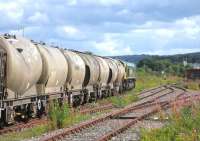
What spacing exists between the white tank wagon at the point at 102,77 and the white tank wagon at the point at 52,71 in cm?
1030

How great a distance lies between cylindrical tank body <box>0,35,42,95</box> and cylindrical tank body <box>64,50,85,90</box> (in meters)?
6.05

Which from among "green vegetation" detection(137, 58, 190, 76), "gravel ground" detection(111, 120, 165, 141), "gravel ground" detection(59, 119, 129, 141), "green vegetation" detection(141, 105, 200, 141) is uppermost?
"green vegetation" detection(137, 58, 190, 76)

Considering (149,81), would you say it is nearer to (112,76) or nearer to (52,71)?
(112,76)

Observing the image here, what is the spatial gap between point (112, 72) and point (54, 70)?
18205 millimetres

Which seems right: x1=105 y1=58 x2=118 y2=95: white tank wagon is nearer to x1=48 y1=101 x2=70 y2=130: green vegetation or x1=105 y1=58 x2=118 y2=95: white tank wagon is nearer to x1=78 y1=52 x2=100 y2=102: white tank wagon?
x1=78 y1=52 x2=100 y2=102: white tank wagon

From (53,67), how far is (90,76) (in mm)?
9492

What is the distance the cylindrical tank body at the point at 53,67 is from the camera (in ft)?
70.2

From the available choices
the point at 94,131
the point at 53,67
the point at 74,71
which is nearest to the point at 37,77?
the point at 53,67

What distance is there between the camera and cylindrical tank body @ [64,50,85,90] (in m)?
26.5

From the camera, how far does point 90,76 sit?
31.7 metres

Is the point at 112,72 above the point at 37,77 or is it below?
above

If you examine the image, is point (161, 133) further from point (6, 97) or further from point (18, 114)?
point (18, 114)

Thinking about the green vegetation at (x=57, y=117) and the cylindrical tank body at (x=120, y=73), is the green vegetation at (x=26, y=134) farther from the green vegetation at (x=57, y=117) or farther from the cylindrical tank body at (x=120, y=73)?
the cylindrical tank body at (x=120, y=73)

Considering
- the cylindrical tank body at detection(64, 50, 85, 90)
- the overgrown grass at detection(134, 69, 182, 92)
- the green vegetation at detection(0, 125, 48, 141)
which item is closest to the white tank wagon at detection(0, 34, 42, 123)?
the green vegetation at detection(0, 125, 48, 141)
